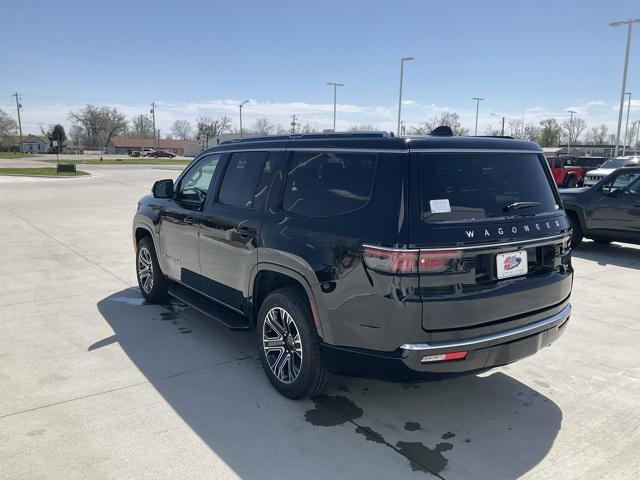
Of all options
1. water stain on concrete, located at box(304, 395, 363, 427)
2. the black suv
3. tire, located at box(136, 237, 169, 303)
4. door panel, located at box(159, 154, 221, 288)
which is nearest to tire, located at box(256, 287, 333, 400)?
the black suv

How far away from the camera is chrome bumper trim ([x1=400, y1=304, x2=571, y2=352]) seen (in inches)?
116

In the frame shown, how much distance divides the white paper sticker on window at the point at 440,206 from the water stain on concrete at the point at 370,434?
1468 mm

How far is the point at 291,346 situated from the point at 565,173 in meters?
25.2

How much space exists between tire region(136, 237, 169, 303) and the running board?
14.7 inches

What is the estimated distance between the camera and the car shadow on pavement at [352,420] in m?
3.00

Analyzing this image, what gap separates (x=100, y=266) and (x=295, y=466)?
6.01 m

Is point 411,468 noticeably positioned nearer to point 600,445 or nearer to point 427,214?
point 600,445

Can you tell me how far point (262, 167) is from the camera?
4.16 m

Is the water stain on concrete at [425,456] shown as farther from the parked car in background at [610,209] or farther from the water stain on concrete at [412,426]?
the parked car in background at [610,209]

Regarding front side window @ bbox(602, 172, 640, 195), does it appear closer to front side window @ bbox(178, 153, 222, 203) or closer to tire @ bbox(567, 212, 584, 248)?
tire @ bbox(567, 212, 584, 248)

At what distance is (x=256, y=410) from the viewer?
3.60m

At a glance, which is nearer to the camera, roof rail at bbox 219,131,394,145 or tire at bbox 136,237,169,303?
roof rail at bbox 219,131,394,145

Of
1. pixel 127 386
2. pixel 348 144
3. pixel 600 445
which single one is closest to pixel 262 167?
pixel 348 144

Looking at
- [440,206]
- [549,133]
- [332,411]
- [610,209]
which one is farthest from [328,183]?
[549,133]
